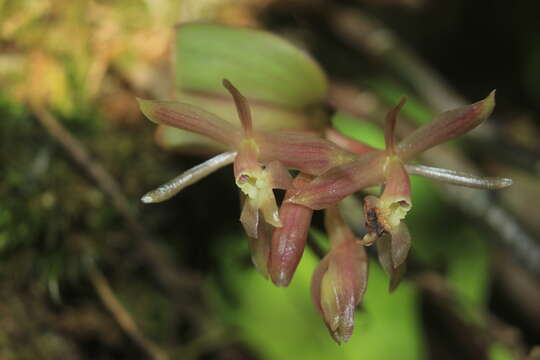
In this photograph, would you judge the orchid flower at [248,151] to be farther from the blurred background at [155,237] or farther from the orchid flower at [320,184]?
the blurred background at [155,237]

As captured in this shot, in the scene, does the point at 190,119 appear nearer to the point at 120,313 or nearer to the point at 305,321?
the point at 120,313

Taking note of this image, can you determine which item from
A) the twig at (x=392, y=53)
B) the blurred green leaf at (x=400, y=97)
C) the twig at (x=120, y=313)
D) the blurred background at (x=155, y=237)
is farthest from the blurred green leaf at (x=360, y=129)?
the twig at (x=120, y=313)

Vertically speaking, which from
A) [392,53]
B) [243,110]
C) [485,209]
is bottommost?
[485,209]

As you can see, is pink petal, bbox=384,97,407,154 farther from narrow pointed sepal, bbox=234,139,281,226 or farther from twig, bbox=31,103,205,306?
twig, bbox=31,103,205,306

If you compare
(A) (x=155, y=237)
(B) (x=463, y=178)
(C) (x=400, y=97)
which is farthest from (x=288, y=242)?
(C) (x=400, y=97)

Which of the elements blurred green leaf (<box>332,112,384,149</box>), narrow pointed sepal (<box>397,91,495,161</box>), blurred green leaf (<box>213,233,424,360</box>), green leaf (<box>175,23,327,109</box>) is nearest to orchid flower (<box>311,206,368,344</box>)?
narrow pointed sepal (<box>397,91,495,161</box>)

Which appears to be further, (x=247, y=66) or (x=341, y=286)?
(x=247, y=66)
